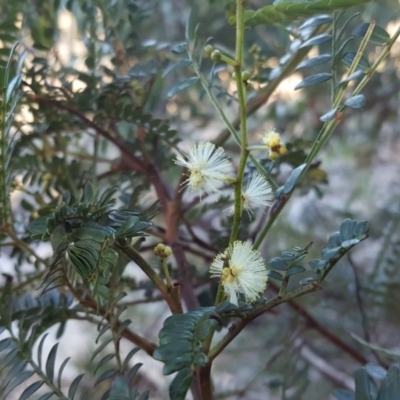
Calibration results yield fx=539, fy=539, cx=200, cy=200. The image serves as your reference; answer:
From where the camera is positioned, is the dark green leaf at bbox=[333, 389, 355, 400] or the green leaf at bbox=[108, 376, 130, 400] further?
the dark green leaf at bbox=[333, 389, 355, 400]

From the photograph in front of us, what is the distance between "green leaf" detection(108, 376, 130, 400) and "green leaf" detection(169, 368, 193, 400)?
0.08 feet

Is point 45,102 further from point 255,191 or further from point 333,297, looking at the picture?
point 333,297

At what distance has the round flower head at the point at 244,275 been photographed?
0.26 m

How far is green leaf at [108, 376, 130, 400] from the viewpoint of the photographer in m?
0.23

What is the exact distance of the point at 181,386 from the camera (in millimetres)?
216

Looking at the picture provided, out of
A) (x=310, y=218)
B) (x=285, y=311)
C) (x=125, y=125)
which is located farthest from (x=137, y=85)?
(x=310, y=218)

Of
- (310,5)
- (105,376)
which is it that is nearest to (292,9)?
(310,5)

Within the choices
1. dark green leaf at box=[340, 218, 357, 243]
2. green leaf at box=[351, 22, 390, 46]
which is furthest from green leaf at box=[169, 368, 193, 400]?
green leaf at box=[351, 22, 390, 46]

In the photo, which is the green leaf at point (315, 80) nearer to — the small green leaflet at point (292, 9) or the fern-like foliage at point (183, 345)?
the small green leaflet at point (292, 9)

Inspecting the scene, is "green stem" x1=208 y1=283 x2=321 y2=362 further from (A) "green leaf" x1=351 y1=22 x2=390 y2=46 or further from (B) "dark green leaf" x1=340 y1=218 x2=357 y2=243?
(A) "green leaf" x1=351 y1=22 x2=390 y2=46

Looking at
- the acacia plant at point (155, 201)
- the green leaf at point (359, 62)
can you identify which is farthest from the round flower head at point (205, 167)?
the green leaf at point (359, 62)

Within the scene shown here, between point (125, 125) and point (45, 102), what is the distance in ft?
0.30

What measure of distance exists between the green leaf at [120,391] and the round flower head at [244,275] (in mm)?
62

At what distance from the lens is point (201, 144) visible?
0.89ft
